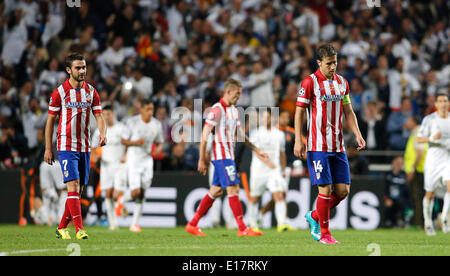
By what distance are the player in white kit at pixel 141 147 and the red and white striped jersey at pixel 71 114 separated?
14.5 feet

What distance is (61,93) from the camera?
32.2 feet

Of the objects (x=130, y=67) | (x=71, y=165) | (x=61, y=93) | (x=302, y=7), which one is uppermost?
(x=302, y=7)

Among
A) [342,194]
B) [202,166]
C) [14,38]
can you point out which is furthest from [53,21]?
[342,194]

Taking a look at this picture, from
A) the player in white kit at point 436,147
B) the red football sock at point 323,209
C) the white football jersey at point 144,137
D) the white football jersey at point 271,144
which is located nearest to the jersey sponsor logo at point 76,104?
the red football sock at point 323,209

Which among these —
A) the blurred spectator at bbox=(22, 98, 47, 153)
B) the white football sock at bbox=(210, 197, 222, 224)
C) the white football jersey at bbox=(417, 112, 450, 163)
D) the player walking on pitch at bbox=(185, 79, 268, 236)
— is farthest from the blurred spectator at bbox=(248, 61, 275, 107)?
the player walking on pitch at bbox=(185, 79, 268, 236)

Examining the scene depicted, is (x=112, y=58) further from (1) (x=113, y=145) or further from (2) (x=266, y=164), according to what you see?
(2) (x=266, y=164)

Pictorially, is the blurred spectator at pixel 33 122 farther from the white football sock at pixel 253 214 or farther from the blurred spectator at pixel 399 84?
the blurred spectator at pixel 399 84

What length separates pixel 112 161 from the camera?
15445mm

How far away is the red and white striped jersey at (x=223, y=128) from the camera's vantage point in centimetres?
1173

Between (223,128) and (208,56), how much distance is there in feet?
27.7

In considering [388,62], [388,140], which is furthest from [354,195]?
[388,62]

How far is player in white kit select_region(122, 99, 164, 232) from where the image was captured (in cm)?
1437
